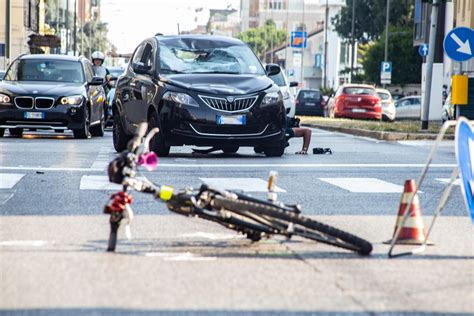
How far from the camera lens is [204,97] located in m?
18.9

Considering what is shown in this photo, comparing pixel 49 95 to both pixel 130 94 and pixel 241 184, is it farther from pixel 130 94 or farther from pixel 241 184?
pixel 241 184

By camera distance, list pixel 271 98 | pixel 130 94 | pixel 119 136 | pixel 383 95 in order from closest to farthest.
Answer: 1. pixel 271 98
2. pixel 130 94
3. pixel 119 136
4. pixel 383 95

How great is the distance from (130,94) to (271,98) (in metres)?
2.57

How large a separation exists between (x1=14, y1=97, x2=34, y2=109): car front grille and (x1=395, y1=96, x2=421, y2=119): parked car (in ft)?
130

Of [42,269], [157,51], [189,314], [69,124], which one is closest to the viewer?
[189,314]

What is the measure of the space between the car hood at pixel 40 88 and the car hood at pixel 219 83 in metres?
6.91

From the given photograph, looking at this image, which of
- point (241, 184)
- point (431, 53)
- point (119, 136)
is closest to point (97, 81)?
point (119, 136)

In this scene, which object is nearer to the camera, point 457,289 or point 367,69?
point 457,289

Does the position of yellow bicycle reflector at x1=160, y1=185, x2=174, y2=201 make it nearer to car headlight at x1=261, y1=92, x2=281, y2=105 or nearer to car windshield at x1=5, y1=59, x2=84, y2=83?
car headlight at x1=261, y1=92, x2=281, y2=105

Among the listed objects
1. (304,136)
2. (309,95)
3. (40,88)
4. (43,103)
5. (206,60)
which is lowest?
(309,95)

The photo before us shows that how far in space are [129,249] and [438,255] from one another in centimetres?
204

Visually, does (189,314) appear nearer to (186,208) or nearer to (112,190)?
(186,208)

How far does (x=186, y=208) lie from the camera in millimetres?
8508

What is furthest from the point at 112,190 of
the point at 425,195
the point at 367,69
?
the point at 367,69
